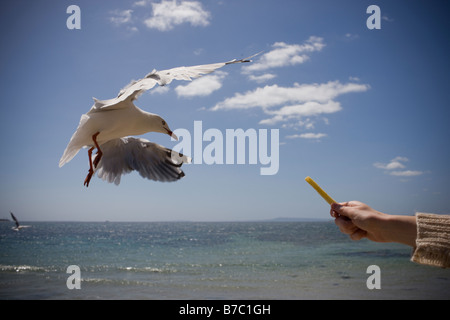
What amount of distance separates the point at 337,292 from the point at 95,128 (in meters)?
7.77

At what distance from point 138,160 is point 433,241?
8.26ft

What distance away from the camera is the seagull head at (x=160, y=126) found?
7.65ft

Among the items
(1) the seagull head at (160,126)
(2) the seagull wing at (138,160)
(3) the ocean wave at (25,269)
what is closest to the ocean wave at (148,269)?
(3) the ocean wave at (25,269)

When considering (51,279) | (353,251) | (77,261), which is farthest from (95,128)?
(353,251)

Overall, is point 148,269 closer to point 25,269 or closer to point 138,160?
point 25,269

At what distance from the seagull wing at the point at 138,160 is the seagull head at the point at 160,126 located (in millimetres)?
497

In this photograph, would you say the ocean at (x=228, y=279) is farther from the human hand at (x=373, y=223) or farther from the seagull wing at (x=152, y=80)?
the human hand at (x=373, y=223)

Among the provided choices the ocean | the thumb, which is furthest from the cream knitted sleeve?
the ocean

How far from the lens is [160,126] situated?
2.35 metres

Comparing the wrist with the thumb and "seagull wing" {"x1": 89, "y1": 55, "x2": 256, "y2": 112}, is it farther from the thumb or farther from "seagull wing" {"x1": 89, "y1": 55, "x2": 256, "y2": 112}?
"seagull wing" {"x1": 89, "y1": 55, "x2": 256, "y2": 112}

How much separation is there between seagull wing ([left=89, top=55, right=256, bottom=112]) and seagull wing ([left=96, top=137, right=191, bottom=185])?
29.2 inches

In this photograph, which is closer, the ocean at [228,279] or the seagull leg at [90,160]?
the seagull leg at [90,160]
